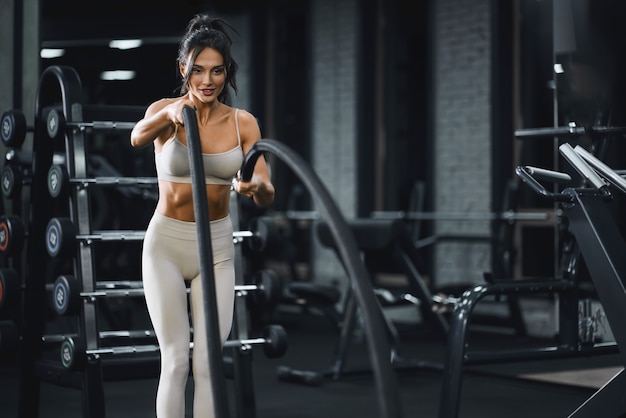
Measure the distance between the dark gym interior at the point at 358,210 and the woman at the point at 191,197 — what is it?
10.5 inches

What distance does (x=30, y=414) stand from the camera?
401 cm

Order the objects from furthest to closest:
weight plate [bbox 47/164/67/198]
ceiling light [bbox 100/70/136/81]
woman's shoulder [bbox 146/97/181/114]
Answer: ceiling light [bbox 100/70/136/81] < weight plate [bbox 47/164/67/198] < woman's shoulder [bbox 146/97/181/114]

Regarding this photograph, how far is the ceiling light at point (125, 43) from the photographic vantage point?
38.5ft

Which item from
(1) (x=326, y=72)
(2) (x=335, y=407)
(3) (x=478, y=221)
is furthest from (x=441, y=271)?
(2) (x=335, y=407)

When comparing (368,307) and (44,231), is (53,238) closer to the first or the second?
(44,231)

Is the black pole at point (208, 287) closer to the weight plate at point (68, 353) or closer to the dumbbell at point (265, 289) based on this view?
the weight plate at point (68, 353)

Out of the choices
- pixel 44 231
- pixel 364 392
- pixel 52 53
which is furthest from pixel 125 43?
pixel 44 231

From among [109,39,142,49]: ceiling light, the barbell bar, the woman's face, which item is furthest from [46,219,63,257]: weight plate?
[109,39,142,49]: ceiling light

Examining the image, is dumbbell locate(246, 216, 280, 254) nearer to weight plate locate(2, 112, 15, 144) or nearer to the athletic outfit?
weight plate locate(2, 112, 15, 144)

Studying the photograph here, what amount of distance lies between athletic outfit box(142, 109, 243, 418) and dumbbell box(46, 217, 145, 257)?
0.98 metres

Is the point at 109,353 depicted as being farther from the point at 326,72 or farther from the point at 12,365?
the point at 326,72

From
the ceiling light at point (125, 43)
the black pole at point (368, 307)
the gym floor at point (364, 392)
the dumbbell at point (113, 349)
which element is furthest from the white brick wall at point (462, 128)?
the black pole at point (368, 307)

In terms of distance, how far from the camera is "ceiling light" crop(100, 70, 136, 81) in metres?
12.1

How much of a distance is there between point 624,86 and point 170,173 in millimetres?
2568
